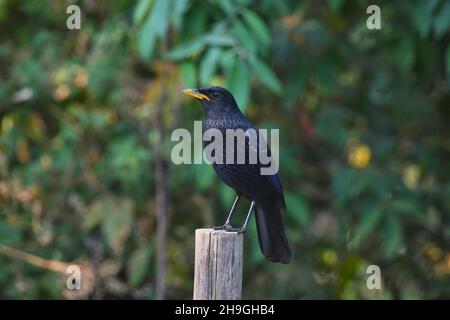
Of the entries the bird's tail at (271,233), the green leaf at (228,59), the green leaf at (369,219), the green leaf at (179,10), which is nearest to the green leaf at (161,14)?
the green leaf at (179,10)

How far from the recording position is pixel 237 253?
403 centimetres

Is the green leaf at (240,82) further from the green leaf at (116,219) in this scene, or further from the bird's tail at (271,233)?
the green leaf at (116,219)

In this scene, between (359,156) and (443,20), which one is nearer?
(443,20)

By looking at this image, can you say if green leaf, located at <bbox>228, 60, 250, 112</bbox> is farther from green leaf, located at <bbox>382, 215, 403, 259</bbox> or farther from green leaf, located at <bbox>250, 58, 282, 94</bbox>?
green leaf, located at <bbox>382, 215, 403, 259</bbox>

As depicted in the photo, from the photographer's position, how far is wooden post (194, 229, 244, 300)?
13.0 ft

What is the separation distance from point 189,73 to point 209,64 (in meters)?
0.23

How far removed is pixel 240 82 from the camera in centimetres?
539

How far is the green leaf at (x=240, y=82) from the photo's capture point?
5312 mm

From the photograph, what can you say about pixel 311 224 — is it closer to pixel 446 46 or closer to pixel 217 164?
pixel 446 46

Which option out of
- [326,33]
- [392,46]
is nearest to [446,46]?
[392,46]

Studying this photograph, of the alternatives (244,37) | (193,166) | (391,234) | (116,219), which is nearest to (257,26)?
(244,37)

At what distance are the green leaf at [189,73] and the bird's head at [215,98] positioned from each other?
0.94m

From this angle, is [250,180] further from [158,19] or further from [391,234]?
[391,234]

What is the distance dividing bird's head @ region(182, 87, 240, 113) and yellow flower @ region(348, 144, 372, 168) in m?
3.17
